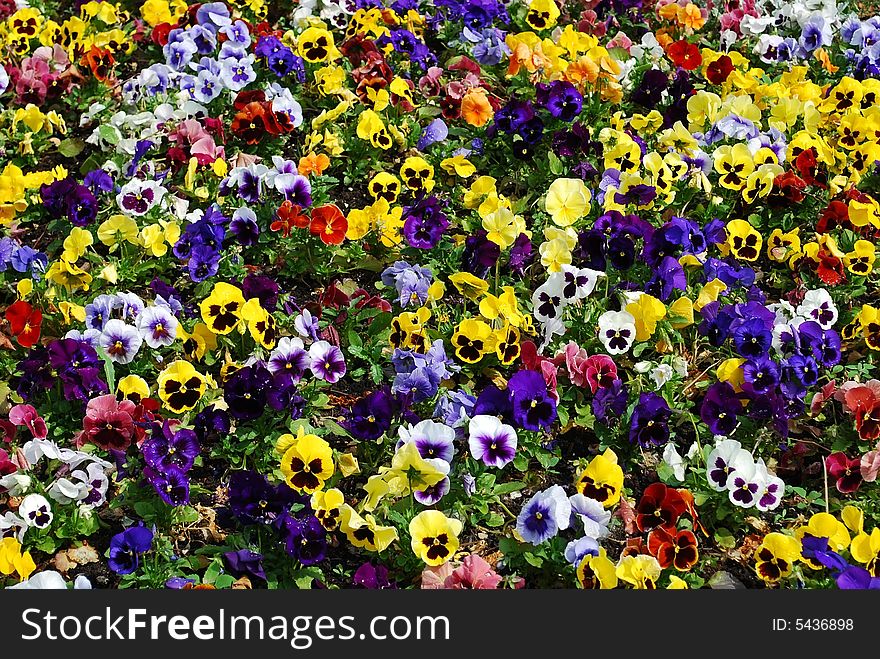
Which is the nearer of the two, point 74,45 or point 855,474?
point 855,474

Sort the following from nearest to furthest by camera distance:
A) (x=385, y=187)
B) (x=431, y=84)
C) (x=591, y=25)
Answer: (x=385, y=187), (x=431, y=84), (x=591, y=25)

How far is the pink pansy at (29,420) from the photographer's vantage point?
3678 millimetres

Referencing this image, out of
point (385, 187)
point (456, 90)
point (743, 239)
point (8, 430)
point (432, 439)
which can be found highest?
point (456, 90)

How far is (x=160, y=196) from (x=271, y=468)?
159 centimetres

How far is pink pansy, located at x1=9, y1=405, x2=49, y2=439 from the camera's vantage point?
3.68 meters

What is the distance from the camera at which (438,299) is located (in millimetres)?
4387

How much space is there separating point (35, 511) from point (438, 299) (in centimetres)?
169

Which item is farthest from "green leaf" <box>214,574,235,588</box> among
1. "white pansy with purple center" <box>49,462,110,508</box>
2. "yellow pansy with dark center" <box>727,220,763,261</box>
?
"yellow pansy with dark center" <box>727,220,763,261</box>

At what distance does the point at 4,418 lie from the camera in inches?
156

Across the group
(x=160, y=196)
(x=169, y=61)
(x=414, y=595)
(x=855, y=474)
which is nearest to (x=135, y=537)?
(x=414, y=595)

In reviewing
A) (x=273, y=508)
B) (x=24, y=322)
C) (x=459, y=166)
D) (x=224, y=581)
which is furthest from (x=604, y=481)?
(x=24, y=322)

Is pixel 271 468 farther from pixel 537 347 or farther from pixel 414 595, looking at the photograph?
pixel 537 347

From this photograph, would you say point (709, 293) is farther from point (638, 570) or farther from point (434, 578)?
point (434, 578)

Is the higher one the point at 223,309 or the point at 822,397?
the point at 223,309
